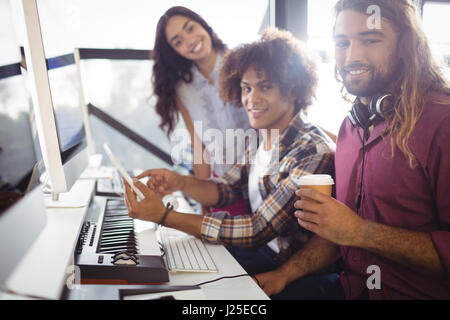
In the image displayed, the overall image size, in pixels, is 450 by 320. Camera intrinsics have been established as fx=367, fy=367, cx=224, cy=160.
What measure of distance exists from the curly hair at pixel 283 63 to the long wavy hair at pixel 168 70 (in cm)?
46

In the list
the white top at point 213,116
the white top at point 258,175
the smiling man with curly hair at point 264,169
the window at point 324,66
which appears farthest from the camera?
the white top at point 213,116

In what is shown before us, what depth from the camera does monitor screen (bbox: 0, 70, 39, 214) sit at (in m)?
0.62

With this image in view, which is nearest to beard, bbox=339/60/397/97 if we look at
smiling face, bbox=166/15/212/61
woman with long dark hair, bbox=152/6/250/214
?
woman with long dark hair, bbox=152/6/250/214

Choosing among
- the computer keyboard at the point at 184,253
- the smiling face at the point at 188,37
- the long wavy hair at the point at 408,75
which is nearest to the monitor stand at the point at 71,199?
the computer keyboard at the point at 184,253

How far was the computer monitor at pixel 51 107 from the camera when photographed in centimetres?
93

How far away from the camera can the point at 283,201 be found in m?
1.18

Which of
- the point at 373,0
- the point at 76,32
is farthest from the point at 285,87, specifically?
the point at 76,32

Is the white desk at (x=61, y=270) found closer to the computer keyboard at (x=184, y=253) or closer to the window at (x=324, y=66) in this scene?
the computer keyboard at (x=184, y=253)

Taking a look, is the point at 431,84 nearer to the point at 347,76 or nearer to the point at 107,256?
the point at 347,76

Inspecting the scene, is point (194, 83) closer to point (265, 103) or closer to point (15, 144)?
point (265, 103)

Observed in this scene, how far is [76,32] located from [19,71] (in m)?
1.83

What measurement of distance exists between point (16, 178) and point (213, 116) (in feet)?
4.95

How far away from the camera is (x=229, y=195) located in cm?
164

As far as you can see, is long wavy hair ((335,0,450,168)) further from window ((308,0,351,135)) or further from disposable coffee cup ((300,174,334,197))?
window ((308,0,351,135))
